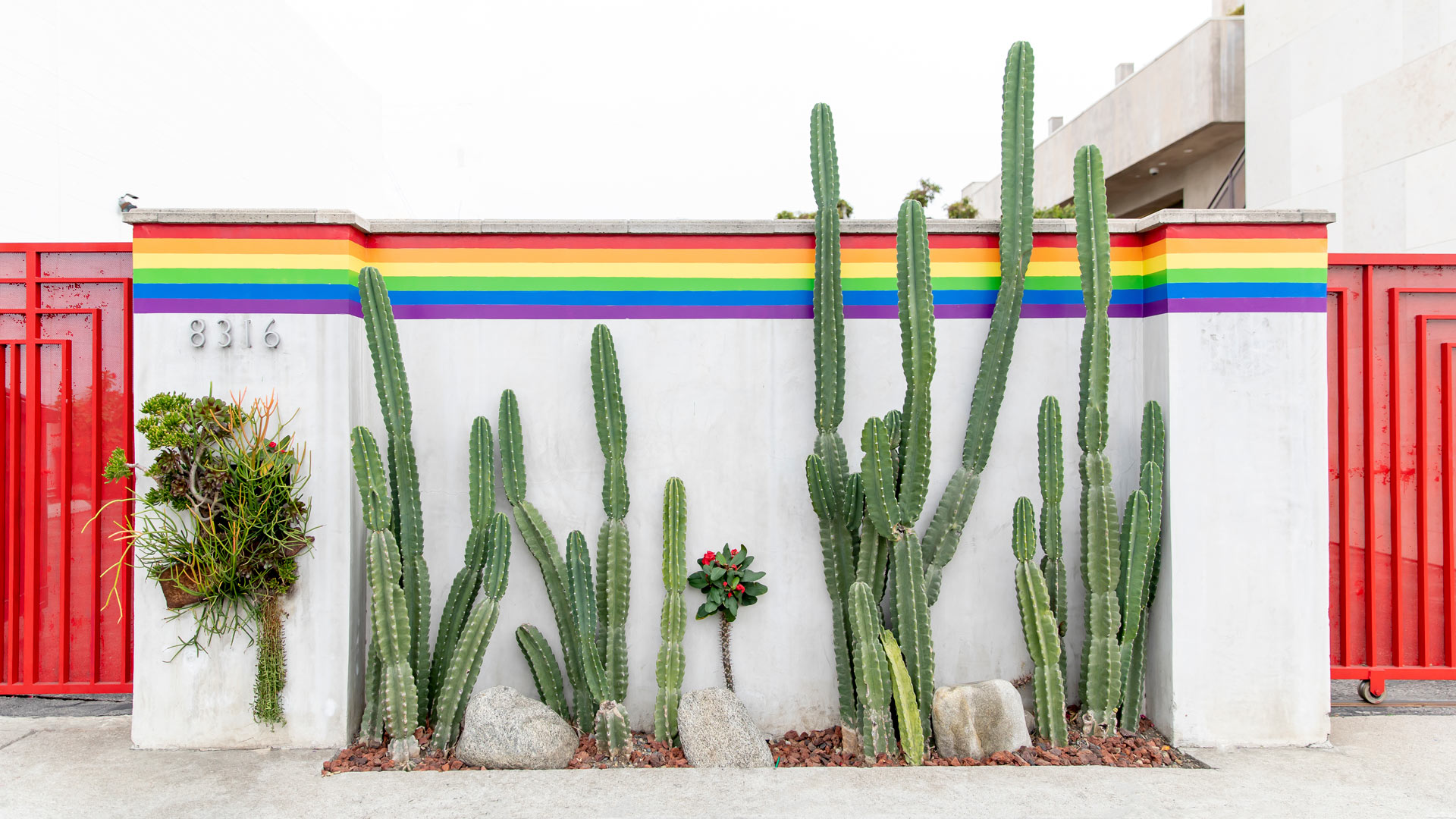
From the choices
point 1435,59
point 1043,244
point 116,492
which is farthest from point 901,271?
point 1435,59

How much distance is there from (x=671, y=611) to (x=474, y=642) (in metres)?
0.93

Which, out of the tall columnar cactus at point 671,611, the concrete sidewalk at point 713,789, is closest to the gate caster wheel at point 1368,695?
the concrete sidewalk at point 713,789

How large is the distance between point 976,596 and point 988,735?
0.67 meters

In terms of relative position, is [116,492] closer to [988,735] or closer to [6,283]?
[6,283]

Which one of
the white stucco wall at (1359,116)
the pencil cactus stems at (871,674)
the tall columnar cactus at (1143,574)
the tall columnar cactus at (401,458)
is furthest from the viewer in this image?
the white stucco wall at (1359,116)

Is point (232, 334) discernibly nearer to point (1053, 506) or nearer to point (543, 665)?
Answer: point (543, 665)

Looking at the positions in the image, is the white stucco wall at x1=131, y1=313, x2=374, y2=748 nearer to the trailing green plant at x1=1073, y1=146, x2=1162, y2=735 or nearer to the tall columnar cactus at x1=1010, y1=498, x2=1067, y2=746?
the tall columnar cactus at x1=1010, y1=498, x2=1067, y2=746

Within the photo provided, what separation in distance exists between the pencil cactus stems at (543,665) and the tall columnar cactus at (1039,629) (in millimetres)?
2271

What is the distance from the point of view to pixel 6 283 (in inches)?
168

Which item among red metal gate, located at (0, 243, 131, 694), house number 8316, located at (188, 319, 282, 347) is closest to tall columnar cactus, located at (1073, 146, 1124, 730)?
house number 8316, located at (188, 319, 282, 347)

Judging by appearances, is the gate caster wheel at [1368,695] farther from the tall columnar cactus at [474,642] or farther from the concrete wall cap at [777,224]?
the tall columnar cactus at [474,642]

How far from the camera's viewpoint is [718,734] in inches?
146

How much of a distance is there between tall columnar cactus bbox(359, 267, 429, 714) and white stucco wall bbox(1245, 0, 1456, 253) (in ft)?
34.0

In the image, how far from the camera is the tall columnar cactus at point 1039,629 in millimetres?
3715
